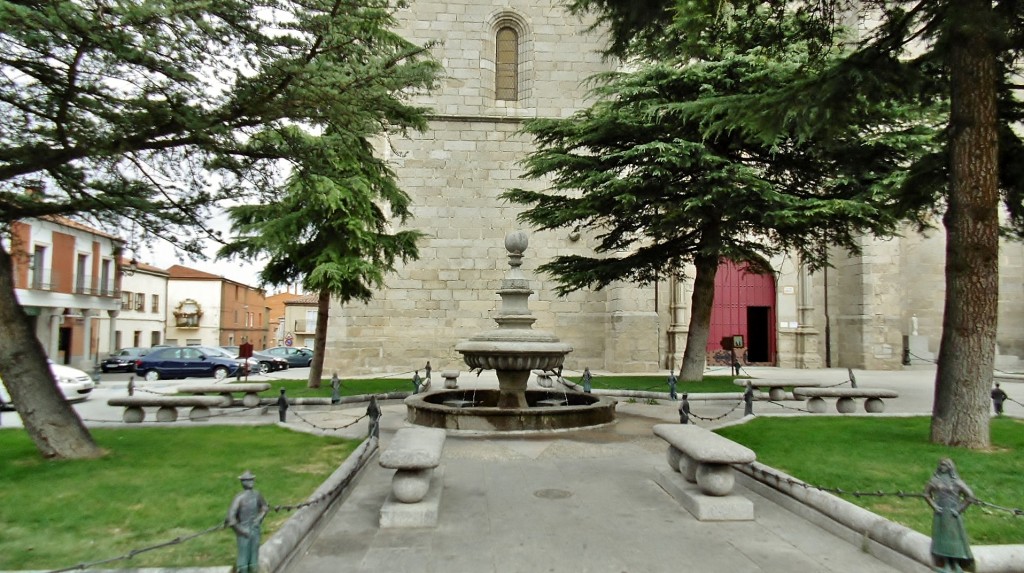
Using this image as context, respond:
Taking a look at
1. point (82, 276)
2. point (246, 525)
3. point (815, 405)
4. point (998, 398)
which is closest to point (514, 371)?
point (815, 405)

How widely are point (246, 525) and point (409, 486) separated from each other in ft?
5.71

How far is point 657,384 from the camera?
1566 cm

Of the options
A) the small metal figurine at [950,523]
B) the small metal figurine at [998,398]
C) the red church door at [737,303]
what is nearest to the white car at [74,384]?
the small metal figurine at [950,523]

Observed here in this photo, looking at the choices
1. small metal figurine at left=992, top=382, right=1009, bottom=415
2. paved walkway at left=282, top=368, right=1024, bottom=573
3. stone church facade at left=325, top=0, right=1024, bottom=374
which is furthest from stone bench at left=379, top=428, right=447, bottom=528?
stone church facade at left=325, top=0, right=1024, bottom=374

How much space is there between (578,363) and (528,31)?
11.9m

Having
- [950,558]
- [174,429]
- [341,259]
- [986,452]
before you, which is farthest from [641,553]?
[341,259]

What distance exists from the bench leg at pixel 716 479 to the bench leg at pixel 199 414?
8.42 m

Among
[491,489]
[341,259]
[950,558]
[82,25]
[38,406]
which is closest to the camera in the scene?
[950,558]

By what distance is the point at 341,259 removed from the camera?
14070mm

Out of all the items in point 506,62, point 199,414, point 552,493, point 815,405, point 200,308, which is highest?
point 506,62

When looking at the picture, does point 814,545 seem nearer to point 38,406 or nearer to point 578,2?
point 578,2

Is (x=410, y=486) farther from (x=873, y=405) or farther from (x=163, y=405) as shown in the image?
(x=873, y=405)

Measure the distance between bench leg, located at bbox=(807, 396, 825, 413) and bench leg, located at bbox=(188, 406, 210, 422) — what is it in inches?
422

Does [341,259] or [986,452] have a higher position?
[341,259]
